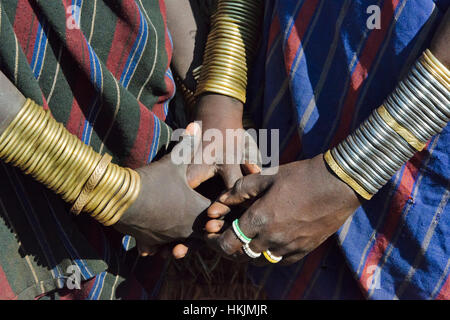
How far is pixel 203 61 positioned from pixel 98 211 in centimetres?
48

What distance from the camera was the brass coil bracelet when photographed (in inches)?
31.8

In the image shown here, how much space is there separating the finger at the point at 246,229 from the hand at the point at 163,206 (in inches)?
4.2

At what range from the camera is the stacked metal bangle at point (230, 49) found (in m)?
1.09

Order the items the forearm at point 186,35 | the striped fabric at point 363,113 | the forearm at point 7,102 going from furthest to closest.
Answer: the forearm at point 186,35
the striped fabric at point 363,113
the forearm at point 7,102

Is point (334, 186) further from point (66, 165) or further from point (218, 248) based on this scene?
point (66, 165)

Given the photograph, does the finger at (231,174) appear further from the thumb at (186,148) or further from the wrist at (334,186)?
the wrist at (334,186)

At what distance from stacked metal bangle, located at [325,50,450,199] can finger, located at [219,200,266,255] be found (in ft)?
0.58

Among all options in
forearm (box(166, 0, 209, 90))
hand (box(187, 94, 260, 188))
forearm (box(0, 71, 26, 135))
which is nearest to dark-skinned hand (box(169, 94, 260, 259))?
hand (box(187, 94, 260, 188))

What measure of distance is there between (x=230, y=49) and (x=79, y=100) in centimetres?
37

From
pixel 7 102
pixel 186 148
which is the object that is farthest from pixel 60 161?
pixel 186 148

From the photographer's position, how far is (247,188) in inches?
38.1

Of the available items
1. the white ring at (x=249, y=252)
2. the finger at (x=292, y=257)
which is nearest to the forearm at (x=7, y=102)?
the white ring at (x=249, y=252)

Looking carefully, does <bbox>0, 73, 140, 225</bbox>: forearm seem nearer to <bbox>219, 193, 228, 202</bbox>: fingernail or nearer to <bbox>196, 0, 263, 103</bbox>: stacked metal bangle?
<bbox>219, 193, 228, 202</bbox>: fingernail

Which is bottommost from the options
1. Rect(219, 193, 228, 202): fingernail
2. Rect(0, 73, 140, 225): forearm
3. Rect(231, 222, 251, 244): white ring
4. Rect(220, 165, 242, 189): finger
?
Rect(231, 222, 251, 244): white ring
